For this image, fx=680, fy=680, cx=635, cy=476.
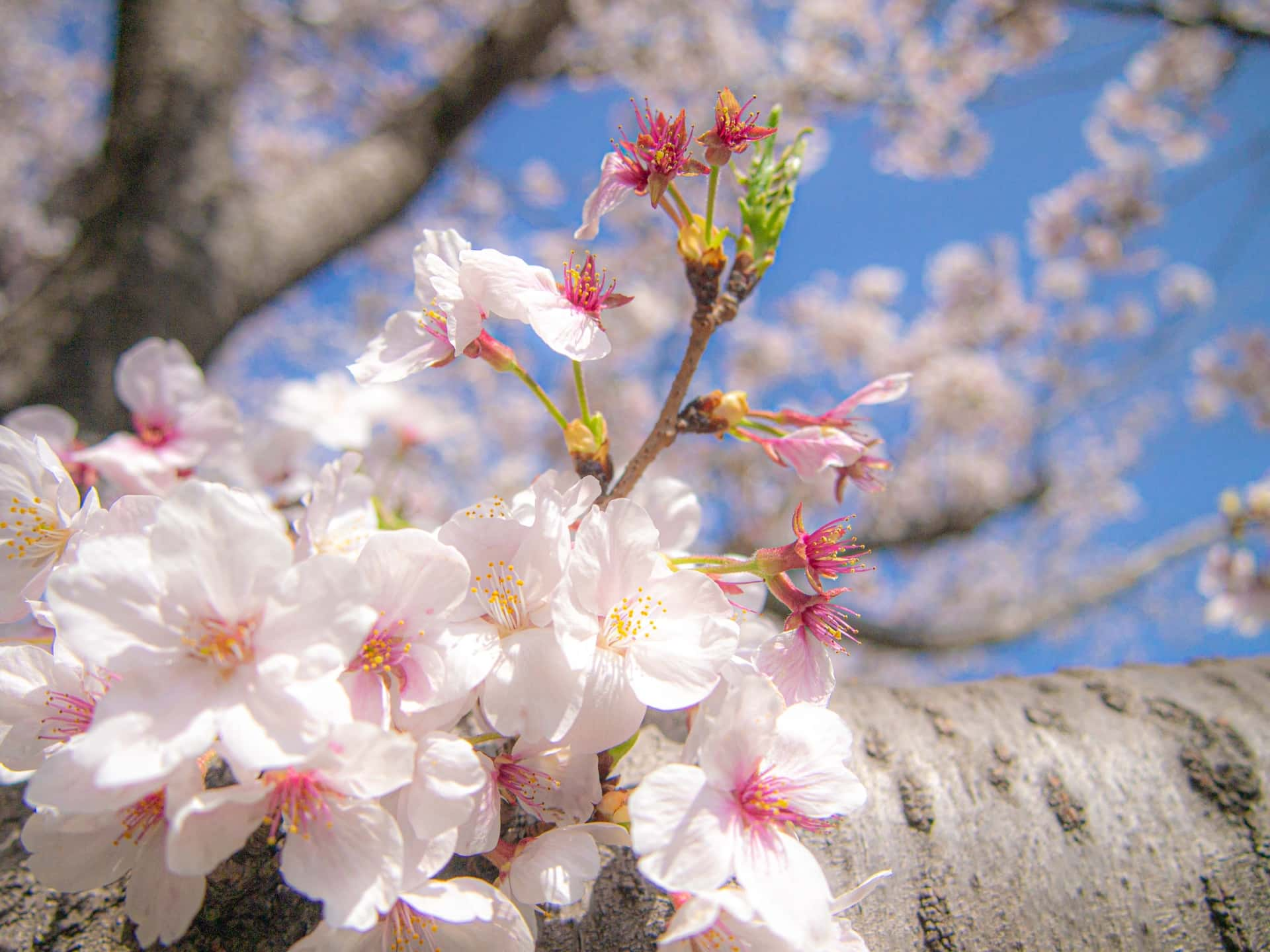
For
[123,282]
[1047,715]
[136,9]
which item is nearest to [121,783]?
[1047,715]

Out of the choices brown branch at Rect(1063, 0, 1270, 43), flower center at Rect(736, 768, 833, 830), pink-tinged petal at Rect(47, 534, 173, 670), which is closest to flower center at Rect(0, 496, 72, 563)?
pink-tinged petal at Rect(47, 534, 173, 670)

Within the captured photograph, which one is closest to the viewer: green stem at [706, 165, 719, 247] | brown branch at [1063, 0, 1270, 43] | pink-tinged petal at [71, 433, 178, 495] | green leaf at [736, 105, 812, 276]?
green stem at [706, 165, 719, 247]

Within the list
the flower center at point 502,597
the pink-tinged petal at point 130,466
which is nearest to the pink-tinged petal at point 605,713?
the flower center at point 502,597

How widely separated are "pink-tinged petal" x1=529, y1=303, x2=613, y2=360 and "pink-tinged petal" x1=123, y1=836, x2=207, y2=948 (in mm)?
701

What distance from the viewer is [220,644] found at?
0.66 meters

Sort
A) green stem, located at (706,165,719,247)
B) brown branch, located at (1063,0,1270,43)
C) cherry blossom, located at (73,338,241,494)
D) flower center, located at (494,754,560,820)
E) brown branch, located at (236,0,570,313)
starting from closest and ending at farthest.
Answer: flower center, located at (494,754,560,820) < green stem, located at (706,165,719,247) < cherry blossom, located at (73,338,241,494) < brown branch, located at (1063,0,1270,43) < brown branch, located at (236,0,570,313)

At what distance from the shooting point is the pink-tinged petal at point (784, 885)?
2.17 feet

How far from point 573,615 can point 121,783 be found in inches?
16.3

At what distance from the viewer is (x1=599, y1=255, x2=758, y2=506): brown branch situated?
0.96 m

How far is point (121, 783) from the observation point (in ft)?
1.84

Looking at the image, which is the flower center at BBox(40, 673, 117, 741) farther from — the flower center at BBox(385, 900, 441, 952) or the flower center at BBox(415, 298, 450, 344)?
the flower center at BBox(415, 298, 450, 344)

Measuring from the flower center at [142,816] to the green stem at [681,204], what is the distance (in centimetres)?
95

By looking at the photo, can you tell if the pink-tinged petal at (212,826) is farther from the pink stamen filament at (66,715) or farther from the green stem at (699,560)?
the green stem at (699,560)

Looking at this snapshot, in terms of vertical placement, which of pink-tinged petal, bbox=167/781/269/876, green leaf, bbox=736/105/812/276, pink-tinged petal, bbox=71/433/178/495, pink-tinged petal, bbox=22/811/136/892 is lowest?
pink-tinged petal, bbox=22/811/136/892
